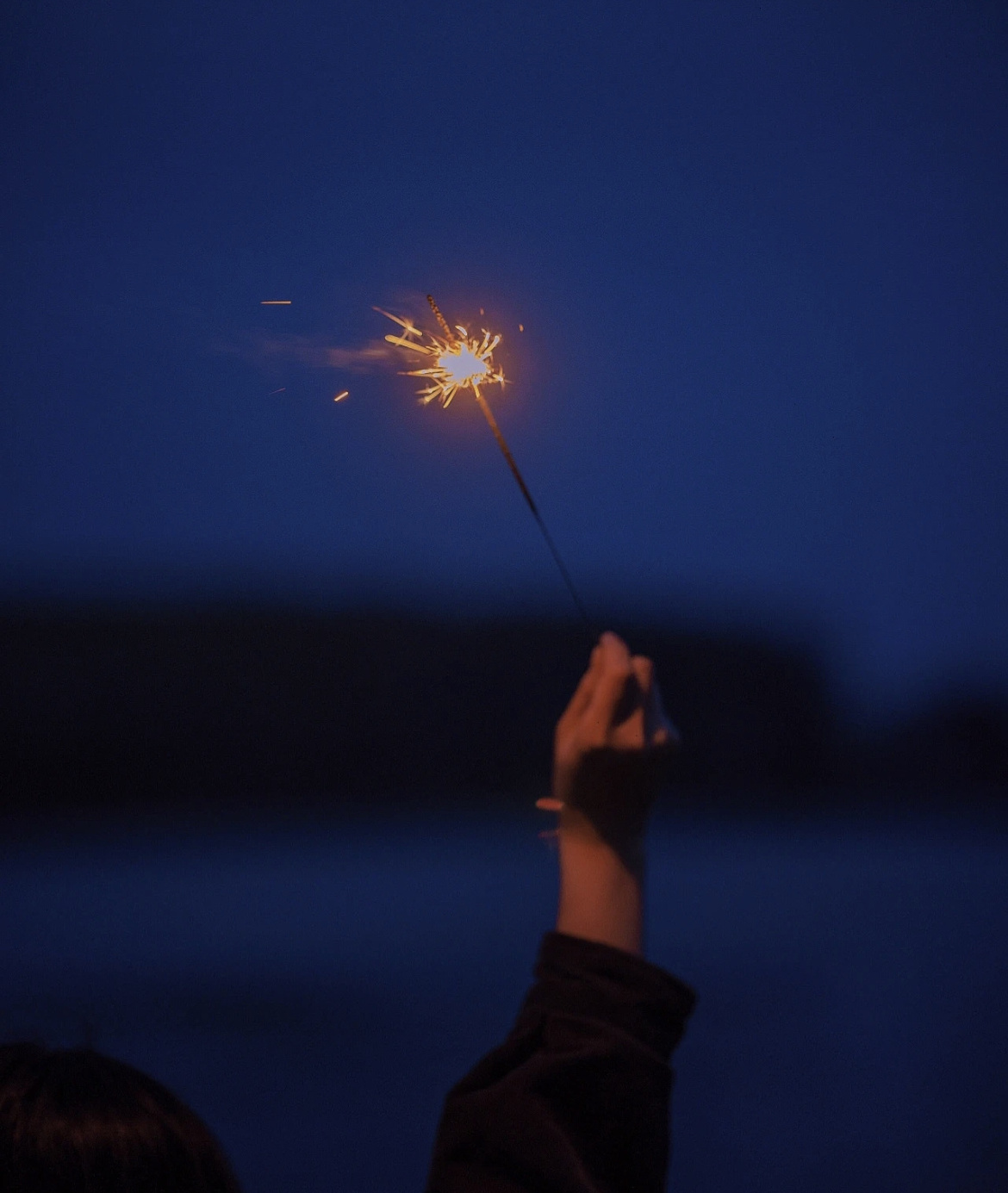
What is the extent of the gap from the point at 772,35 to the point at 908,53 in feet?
0.50

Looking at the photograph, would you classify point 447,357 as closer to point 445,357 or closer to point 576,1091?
point 445,357

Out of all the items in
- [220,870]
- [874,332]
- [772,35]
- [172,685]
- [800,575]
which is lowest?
[220,870]

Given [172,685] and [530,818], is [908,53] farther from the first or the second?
[172,685]

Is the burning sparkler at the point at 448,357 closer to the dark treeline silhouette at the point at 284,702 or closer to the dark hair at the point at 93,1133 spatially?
the dark treeline silhouette at the point at 284,702

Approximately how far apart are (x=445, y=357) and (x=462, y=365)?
0.02 m

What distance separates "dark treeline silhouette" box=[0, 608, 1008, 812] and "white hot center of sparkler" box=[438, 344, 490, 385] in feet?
0.77

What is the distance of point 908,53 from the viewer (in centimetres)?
108

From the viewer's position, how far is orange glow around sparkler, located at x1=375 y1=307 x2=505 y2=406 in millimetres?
955

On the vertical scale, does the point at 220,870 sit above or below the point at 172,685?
below

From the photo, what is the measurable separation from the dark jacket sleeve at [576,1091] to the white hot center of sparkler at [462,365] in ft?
1.83

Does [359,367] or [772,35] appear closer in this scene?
[359,367]

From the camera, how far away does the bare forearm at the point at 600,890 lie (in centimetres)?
58

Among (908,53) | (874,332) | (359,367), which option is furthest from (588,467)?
(908,53)

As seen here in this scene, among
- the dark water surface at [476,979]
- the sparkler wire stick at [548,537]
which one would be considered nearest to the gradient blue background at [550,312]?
the sparkler wire stick at [548,537]
